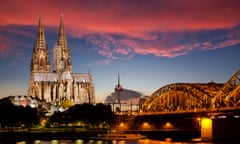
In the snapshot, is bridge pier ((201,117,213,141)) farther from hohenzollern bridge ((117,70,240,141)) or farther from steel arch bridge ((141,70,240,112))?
steel arch bridge ((141,70,240,112))

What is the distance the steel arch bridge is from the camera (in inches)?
3410

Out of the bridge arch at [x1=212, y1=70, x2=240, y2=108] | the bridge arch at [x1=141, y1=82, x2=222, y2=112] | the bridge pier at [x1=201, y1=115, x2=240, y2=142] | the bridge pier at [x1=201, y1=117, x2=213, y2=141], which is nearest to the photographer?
the bridge pier at [x1=201, y1=115, x2=240, y2=142]

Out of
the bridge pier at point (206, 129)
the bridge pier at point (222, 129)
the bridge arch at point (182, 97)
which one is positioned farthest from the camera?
the bridge arch at point (182, 97)

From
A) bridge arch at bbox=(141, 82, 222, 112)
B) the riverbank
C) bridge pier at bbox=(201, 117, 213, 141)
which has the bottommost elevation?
the riverbank

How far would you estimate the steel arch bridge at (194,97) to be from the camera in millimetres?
86625

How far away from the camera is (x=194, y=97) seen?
102 meters

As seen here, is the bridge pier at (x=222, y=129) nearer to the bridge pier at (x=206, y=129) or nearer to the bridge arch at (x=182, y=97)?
the bridge pier at (x=206, y=129)

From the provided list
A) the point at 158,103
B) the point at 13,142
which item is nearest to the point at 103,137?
the point at 13,142

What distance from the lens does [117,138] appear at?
90875 millimetres

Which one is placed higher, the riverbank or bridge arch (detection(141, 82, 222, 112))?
bridge arch (detection(141, 82, 222, 112))

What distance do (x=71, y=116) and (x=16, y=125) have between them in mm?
20134

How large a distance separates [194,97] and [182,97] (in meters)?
10.6

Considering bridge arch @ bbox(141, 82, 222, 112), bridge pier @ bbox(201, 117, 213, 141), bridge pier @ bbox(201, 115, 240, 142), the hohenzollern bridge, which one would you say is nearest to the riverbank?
the hohenzollern bridge

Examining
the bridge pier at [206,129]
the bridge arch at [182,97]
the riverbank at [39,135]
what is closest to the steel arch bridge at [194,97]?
the bridge arch at [182,97]
